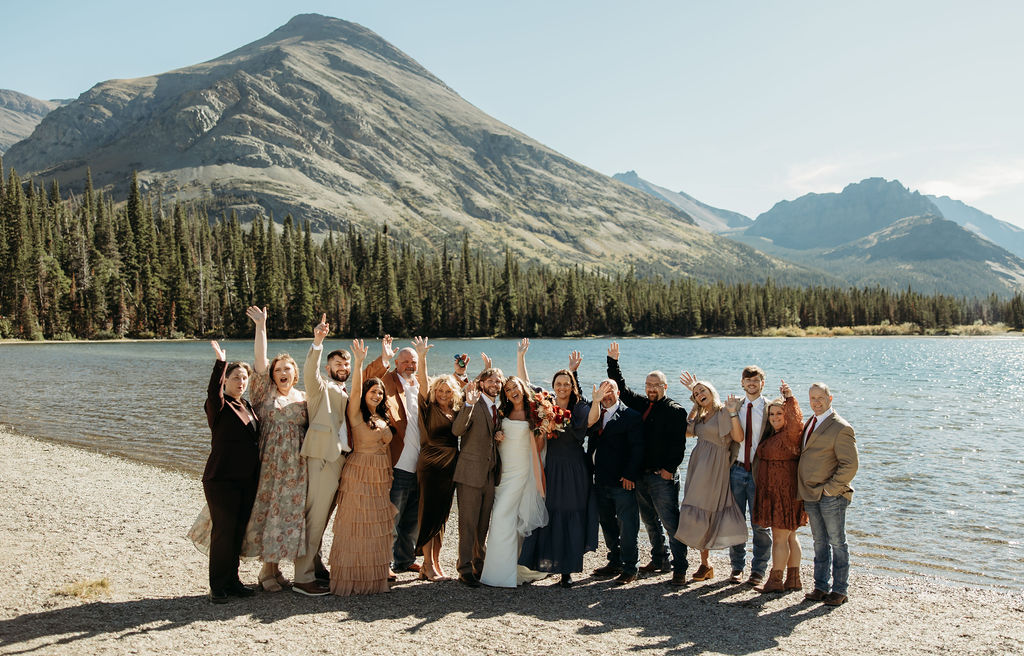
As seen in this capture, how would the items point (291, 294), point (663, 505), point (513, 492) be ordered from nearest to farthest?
1. point (513, 492)
2. point (663, 505)
3. point (291, 294)

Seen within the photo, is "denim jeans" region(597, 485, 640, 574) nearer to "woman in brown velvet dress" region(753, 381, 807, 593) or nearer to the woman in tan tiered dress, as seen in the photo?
"woman in brown velvet dress" region(753, 381, 807, 593)

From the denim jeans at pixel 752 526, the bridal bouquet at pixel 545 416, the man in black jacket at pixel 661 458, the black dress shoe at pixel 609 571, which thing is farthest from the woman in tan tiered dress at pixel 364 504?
the denim jeans at pixel 752 526

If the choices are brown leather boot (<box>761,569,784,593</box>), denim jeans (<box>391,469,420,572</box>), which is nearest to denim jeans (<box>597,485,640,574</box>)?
brown leather boot (<box>761,569,784,593</box>)

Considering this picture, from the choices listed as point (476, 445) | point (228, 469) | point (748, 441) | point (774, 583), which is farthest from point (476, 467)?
point (774, 583)

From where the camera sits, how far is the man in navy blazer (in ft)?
29.5

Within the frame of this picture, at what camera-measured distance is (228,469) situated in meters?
7.70

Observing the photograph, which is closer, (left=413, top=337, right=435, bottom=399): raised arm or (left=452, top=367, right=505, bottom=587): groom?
(left=452, top=367, right=505, bottom=587): groom

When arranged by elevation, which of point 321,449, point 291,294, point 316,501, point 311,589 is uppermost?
point 291,294

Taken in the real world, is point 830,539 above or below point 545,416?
below

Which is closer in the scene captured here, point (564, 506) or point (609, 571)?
point (564, 506)

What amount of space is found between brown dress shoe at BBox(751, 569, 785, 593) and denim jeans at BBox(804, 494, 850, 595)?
443 mm

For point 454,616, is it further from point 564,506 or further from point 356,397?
point 356,397

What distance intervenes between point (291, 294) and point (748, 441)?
397ft

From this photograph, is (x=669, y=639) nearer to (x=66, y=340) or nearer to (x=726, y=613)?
(x=726, y=613)
